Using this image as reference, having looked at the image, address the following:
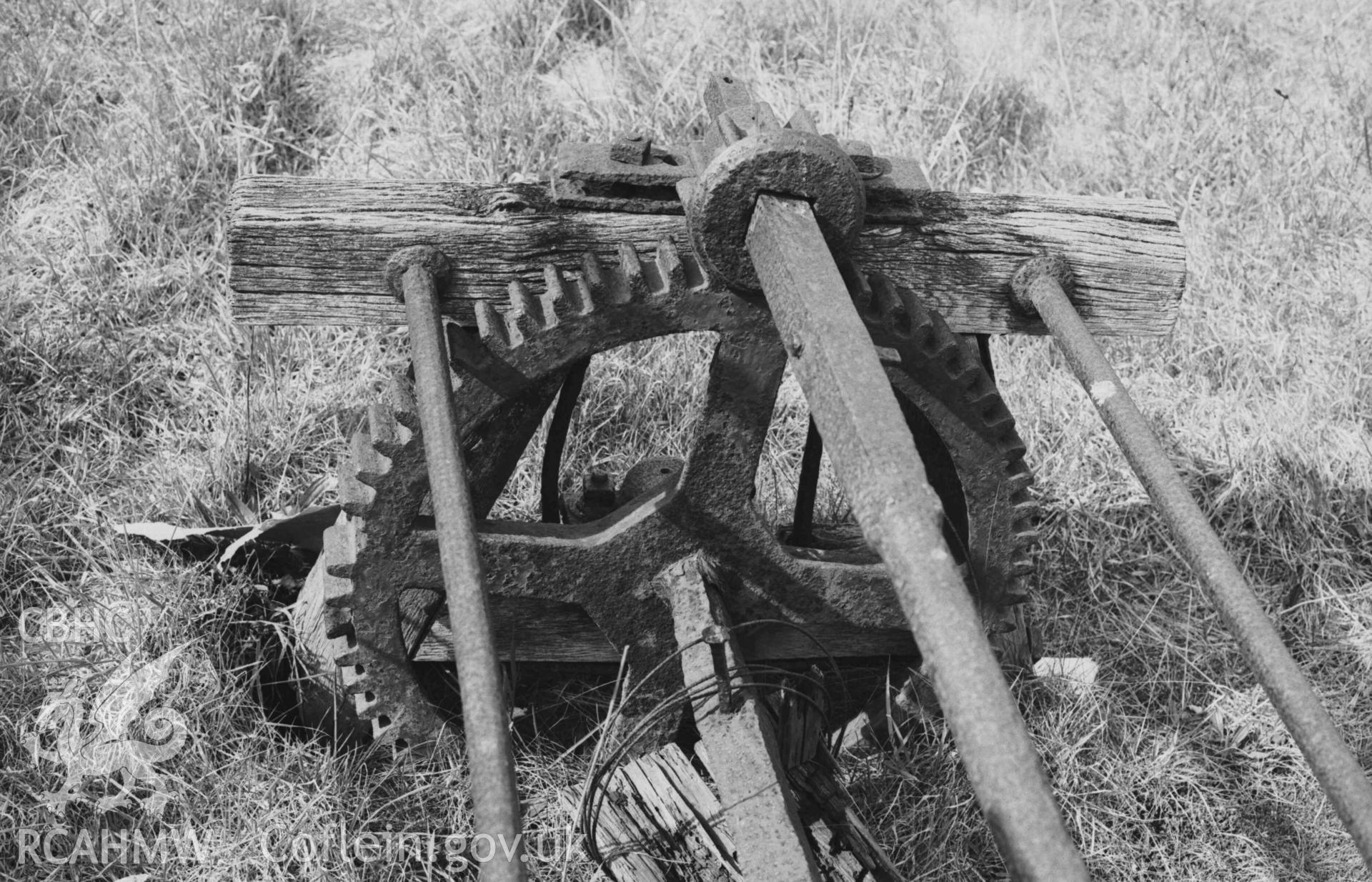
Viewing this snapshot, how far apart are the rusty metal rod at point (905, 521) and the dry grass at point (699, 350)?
1.45 m

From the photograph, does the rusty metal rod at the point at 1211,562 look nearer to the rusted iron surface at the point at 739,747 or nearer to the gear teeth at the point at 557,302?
the rusted iron surface at the point at 739,747

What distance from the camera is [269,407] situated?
3.76m

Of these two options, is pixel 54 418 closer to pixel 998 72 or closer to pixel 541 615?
pixel 541 615

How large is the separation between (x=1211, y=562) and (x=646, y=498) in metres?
1.19

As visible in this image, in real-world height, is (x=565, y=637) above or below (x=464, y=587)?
below

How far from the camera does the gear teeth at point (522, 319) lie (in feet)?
8.29

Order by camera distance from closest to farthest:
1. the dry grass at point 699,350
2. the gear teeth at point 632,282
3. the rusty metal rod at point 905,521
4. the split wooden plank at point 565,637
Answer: the rusty metal rod at point 905,521 → the gear teeth at point 632,282 → the split wooden plank at point 565,637 → the dry grass at point 699,350

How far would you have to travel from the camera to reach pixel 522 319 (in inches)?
99.3

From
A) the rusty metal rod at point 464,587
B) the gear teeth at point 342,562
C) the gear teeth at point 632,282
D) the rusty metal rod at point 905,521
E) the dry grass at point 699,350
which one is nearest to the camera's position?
the rusty metal rod at point 905,521

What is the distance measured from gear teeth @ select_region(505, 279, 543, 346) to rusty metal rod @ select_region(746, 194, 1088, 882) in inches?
18.6

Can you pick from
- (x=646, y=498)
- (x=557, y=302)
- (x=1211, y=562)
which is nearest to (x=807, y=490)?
(x=646, y=498)

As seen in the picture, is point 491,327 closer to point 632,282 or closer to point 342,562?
point 632,282

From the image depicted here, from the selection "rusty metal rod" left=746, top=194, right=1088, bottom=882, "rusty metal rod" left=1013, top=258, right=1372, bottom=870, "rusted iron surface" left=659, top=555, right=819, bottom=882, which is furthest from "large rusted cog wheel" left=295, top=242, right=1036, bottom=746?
"rusty metal rod" left=746, top=194, right=1088, bottom=882

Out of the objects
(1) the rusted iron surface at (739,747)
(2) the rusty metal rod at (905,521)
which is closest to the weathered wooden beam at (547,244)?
(2) the rusty metal rod at (905,521)
